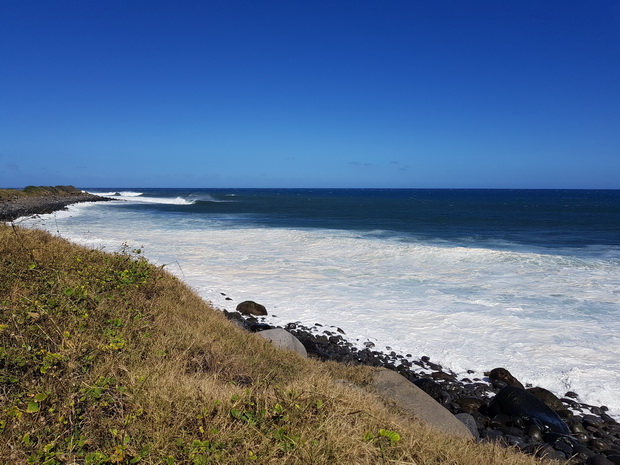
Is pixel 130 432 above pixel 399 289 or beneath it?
above

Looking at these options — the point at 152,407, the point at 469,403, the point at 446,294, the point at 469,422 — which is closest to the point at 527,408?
the point at 469,403

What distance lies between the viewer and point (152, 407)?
3.65 meters

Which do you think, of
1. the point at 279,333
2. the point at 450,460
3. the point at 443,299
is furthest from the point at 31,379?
the point at 443,299

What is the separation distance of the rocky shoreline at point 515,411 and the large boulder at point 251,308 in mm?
2984

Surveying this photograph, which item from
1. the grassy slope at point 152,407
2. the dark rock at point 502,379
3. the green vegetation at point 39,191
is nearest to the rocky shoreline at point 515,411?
the dark rock at point 502,379

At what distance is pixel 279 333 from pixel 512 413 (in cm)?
461

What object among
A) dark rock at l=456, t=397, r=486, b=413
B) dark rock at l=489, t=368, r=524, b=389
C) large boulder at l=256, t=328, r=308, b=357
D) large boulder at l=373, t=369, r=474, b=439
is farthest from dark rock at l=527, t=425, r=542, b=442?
large boulder at l=256, t=328, r=308, b=357

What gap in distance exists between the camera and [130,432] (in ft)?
11.1

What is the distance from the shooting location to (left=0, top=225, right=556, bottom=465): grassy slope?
3221 mm

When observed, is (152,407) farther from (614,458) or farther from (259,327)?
(259,327)

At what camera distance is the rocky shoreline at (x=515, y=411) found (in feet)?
20.6

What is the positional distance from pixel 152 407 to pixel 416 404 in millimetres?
4051

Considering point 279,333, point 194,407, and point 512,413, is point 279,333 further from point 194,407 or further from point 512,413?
point 194,407

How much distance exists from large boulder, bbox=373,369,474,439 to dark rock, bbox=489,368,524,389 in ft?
8.43
